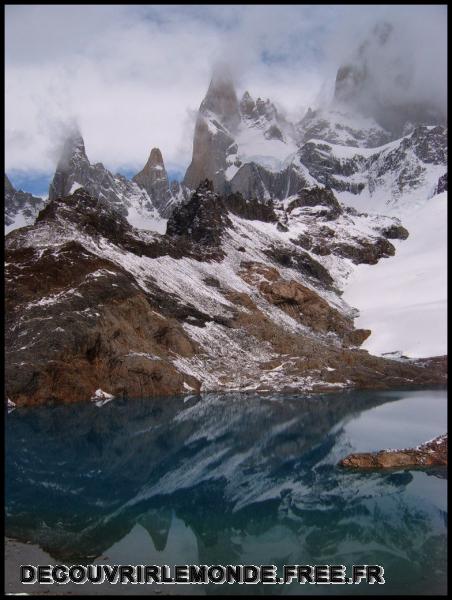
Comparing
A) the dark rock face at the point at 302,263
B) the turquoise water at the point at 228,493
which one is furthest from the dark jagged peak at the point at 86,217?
the turquoise water at the point at 228,493

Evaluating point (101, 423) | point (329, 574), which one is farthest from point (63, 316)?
point (329, 574)

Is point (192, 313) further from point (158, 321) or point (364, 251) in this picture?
point (364, 251)

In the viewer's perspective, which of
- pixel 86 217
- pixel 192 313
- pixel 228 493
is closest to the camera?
pixel 228 493

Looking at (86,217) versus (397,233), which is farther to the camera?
(397,233)

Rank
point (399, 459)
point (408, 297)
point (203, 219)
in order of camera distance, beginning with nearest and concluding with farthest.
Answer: point (399, 459)
point (203, 219)
point (408, 297)

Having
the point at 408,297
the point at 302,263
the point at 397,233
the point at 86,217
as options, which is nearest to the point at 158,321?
the point at 86,217

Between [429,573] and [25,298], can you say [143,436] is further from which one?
[25,298]
